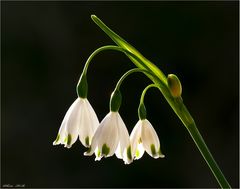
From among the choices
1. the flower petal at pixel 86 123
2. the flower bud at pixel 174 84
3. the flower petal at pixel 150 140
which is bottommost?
the flower petal at pixel 150 140

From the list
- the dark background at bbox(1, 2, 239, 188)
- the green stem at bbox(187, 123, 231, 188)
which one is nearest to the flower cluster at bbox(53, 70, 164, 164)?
the green stem at bbox(187, 123, 231, 188)

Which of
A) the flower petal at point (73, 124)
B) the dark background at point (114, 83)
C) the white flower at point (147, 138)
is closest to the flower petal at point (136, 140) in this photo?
the white flower at point (147, 138)

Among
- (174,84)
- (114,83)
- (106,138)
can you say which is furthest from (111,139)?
(114,83)

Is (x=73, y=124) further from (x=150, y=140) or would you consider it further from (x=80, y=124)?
(x=150, y=140)

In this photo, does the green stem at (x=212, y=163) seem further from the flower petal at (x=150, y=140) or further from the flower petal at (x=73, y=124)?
the flower petal at (x=73, y=124)

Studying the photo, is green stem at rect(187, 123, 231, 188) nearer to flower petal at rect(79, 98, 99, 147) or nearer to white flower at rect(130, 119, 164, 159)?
white flower at rect(130, 119, 164, 159)

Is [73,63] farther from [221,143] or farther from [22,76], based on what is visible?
[221,143]
